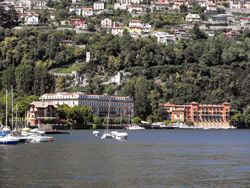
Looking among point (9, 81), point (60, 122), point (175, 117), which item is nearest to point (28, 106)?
point (60, 122)

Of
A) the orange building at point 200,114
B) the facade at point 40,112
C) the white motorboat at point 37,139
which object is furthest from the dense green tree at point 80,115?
the white motorboat at point 37,139

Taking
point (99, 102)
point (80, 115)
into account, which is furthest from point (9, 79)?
point (80, 115)

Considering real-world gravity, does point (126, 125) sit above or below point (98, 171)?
below

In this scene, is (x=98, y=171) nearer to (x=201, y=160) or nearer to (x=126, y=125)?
(x=201, y=160)

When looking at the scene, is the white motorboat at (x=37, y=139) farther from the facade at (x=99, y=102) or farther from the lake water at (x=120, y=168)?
the facade at (x=99, y=102)

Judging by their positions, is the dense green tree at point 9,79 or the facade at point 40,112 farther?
the dense green tree at point 9,79
